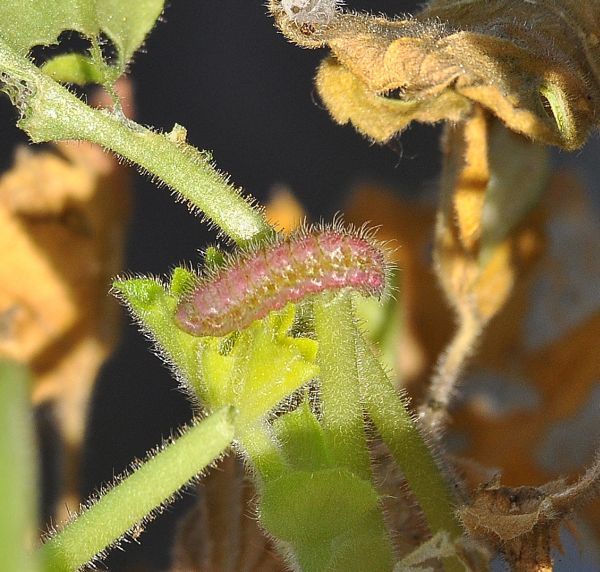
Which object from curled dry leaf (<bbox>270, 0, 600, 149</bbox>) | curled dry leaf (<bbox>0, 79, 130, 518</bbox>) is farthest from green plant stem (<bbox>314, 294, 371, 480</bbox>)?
curled dry leaf (<bbox>0, 79, 130, 518</bbox>)

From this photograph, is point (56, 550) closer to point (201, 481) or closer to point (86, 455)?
point (201, 481)

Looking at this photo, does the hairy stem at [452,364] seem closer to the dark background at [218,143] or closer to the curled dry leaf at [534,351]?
the curled dry leaf at [534,351]

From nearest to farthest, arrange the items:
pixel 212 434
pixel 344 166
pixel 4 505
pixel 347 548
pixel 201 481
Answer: pixel 4 505 → pixel 212 434 → pixel 347 548 → pixel 201 481 → pixel 344 166

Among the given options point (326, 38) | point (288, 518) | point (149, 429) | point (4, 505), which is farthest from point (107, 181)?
point (4, 505)

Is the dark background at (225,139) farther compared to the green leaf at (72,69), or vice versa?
the dark background at (225,139)

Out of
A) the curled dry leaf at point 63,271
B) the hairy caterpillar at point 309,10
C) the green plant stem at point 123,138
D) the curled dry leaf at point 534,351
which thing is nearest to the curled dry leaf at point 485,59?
the hairy caterpillar at point 309,10
